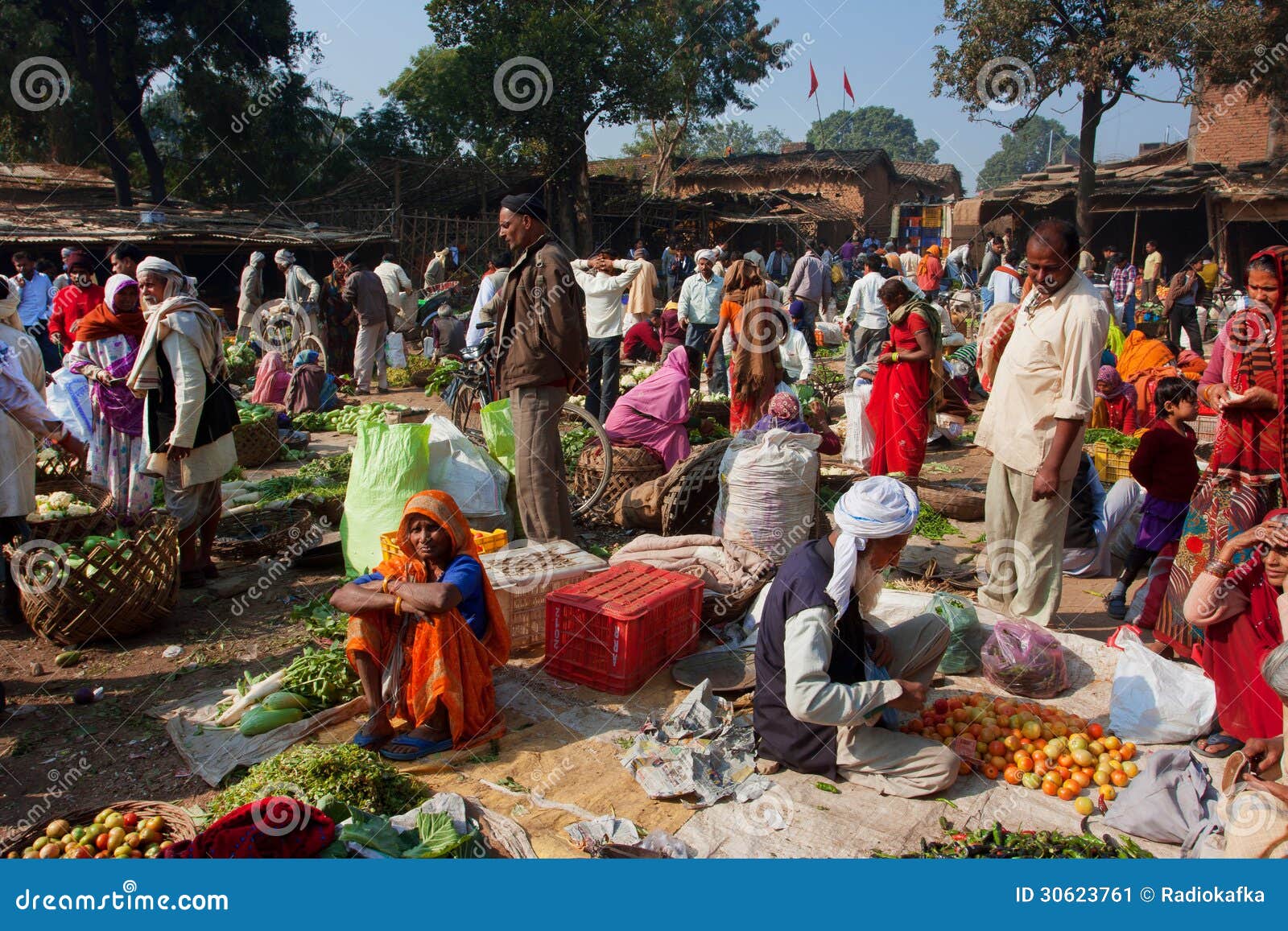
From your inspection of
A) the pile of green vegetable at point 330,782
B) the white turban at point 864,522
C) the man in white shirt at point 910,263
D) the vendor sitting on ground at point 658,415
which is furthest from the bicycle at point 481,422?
the man in white shirt at point 910,263

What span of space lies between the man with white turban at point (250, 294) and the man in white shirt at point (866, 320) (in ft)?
25.7

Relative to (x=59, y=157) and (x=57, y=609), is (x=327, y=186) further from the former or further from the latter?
(x=57, y=609)

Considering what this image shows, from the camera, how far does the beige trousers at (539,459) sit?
5.19 m

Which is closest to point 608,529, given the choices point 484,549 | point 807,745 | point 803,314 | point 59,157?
point 484,549

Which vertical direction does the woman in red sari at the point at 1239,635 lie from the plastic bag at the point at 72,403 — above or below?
below

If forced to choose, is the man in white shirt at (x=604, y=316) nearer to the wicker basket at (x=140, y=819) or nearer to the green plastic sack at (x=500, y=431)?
the green plastic sack at (x=500, y=431)

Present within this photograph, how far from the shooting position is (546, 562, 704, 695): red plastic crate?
4008 millimetres

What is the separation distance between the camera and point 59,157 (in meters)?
22.0

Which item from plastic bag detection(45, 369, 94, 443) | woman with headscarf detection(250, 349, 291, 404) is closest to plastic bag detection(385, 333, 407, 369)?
woman with headscarf detection(250, 349, 291, 404)

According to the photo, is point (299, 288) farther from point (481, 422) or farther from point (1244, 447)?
point (1244, 447)

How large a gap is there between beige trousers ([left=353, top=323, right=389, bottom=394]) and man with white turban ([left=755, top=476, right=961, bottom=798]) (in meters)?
8.88

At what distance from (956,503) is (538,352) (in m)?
3.31

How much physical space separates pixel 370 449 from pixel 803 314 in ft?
26.0

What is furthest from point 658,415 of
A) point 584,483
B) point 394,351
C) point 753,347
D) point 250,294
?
point 250,294
